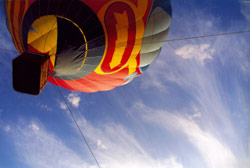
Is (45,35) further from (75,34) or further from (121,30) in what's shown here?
(121,30)

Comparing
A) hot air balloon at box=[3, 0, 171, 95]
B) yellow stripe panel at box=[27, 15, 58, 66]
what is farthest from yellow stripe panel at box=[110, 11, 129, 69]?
yellow stripe panel at box=[27, 15, 58, 66]

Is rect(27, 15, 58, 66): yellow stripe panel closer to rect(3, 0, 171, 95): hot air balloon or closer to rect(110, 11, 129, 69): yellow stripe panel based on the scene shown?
rect(3, 0, 171, 95): hot air balloon

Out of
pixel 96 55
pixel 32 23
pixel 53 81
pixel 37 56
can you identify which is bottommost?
pixel 53 81

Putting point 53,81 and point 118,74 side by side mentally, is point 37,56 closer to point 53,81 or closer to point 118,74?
point 53,81

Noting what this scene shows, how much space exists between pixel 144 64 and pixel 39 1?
8.65ft

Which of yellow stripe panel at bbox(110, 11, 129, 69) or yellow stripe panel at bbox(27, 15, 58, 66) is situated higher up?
yellow stripe panel at bbox(110, 11, 129, 69)

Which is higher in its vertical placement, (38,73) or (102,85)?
(102,85)

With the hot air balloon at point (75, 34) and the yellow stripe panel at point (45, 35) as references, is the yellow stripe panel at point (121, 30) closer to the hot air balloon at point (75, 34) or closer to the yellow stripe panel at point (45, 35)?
the hot air balloon at point (75, 34)

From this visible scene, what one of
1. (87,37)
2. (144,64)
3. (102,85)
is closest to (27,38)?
(87,37)

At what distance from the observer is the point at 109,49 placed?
2.97 metres

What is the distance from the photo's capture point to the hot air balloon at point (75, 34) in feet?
7.77

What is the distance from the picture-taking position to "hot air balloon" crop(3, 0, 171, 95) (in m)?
2.37

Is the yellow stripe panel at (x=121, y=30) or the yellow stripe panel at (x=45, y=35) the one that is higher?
the yellow stripe panel at (x=121, y=30)

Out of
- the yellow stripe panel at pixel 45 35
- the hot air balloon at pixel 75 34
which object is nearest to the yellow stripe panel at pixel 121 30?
the hot air balloon at pixel 75 34
